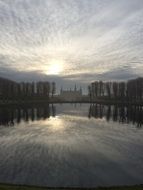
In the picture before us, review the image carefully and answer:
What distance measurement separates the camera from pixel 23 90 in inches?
6467

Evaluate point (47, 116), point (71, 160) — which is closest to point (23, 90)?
point (47, 116)

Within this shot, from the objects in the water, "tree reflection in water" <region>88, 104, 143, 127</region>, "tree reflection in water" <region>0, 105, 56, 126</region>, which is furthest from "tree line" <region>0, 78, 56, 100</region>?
the water

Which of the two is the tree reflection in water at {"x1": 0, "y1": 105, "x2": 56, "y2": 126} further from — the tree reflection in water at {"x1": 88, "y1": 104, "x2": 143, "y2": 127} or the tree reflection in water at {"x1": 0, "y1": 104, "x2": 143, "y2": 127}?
the tree reflection in water at {"x1": 88, "y1": 104, "x2": 143, "y2": 127}

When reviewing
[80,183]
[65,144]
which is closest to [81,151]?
[65,144]

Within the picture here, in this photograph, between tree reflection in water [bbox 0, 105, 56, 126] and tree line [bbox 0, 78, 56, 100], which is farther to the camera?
tree line [bbox 0, 78, 56, 100]

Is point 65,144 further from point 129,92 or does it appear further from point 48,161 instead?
point 129,92

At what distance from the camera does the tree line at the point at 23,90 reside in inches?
5569

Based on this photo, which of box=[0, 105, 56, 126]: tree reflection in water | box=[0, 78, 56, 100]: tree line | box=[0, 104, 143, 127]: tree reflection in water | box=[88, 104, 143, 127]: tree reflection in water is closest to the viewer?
box=[0, 105, 56, 126]: tree reflection in water

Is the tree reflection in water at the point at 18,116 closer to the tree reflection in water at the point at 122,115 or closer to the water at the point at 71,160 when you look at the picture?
the tree reflection in water at the point at 122,115

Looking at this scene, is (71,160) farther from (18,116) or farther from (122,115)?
(122,115)

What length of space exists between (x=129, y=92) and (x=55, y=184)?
14180cm

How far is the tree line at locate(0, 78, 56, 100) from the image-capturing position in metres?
141

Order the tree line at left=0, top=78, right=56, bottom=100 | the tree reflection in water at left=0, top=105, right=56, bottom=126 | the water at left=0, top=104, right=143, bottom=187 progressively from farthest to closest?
the tree line at left=0, top=78, right=56, bottom=100, the tree reflection in water at left=0, top=105, right=56, bottom=126, the water at left=0, top=104, right=143, bottom=187

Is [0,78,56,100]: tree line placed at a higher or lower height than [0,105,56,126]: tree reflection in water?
higher
